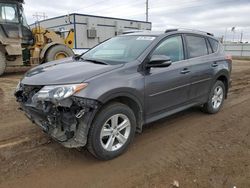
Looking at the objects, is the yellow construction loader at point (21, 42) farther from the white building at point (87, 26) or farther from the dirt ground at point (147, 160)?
the dirt ground at point (147, 160)

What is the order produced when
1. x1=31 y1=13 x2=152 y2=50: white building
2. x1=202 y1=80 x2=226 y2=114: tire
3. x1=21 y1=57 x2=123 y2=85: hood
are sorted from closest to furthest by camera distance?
x1=21 y1=57 x2=123 y2=85: hood, x1=202 y1=80 x2=226 y2=114: tire, x1=31 y1=13 x2=152 y2=50: white building

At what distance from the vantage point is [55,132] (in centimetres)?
334

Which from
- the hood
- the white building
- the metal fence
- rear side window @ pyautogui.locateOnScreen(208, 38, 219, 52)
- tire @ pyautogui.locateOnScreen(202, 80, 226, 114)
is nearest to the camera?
the hood

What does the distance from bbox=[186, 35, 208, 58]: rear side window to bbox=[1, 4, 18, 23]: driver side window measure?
8.75 m

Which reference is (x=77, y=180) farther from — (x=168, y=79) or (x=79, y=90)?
(x=168, y=79)

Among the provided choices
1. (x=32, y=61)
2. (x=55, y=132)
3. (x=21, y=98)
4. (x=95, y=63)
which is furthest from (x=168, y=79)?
(x=32, y=61)

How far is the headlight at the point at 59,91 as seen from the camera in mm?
3180

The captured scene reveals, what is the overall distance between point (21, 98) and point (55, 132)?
3.09 feet

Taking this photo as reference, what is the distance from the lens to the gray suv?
3242 mm

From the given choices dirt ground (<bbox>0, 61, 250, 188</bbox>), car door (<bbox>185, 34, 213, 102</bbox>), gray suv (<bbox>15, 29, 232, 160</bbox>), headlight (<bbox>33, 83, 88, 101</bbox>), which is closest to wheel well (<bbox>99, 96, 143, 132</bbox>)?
gray suv (<bbox>15, 29, 232, 160</bbox>)

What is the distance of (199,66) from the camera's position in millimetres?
5047

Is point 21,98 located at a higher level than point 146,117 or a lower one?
higher

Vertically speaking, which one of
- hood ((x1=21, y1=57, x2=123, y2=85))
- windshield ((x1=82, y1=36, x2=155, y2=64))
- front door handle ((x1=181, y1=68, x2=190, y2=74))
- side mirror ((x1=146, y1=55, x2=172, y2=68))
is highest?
windshield ((x1=82, y1=36, x2=155, y2=64))

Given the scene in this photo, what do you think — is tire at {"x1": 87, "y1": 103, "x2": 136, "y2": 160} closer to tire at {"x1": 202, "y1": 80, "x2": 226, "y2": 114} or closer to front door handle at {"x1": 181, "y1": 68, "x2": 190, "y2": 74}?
front door handle at {"x1": 181, "y1": 68, "x2": 190, "y2": 74}
